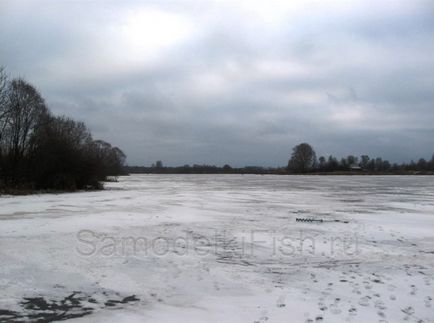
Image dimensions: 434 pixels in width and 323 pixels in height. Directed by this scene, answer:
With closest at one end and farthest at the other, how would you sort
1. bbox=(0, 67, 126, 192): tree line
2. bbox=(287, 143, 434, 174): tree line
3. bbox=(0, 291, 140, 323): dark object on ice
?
bbox=(0, 291, 140, 323): dark object on ice → bbox=(0, 67, 126, 192): tree line → bbox=(287, 143, 434, 174): tree line

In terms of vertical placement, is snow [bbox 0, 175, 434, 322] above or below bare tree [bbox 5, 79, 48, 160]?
below

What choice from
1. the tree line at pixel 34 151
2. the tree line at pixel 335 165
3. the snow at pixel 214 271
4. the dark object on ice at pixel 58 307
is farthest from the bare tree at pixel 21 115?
the tree line at pixel 335 165

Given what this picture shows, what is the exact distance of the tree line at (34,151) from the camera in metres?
39.1

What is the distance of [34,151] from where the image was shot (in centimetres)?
4088

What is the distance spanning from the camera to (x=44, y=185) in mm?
39812

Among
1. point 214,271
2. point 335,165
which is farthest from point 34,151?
point 335,165

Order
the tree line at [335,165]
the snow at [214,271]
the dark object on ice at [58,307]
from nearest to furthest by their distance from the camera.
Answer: the dark object on ice at [58,307], the snow at [214,271], the tree line at [335,165]

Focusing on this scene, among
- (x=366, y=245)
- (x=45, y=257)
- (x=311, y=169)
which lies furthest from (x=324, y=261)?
(x=311, y=169)

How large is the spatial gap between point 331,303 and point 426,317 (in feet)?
4.12

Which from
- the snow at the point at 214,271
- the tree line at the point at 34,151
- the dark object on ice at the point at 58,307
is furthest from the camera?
the tree line at the point at 34,151

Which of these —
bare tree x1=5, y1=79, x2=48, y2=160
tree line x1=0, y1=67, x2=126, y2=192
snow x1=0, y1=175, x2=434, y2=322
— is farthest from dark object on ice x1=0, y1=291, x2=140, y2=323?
bare tree x1=5, y1=79, x2=48, y2=160

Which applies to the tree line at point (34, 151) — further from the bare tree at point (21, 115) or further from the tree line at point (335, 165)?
the tree line at point (335, 165)

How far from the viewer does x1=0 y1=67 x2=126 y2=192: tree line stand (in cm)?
3912

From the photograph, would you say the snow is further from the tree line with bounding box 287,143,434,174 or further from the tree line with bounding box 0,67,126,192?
the tree line with bounding box 287,143,434,174
